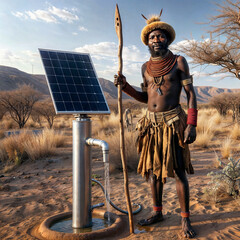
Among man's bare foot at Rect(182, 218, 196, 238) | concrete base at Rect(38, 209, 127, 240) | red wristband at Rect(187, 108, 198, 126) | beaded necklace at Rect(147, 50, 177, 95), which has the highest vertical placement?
beaded necklace at Rect(147, 50, 177, 95)

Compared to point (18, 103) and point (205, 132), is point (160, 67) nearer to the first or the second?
point (205, 132)

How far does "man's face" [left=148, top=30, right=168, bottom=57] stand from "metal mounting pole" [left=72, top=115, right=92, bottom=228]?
1.15 m

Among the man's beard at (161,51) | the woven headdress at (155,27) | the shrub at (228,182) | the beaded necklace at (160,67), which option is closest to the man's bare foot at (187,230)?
the shrub at (228,182)

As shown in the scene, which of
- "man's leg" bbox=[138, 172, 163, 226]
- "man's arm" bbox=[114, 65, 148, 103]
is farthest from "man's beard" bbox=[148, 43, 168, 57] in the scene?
"man's leg" bbox=[138, 172, 163, 226]

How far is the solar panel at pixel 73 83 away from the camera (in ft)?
9.45

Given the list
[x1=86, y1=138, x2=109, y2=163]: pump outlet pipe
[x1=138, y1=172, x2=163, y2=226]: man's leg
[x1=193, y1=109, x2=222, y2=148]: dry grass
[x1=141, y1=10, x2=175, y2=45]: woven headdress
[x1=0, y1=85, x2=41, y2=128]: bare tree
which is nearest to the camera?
[x1=86, y1=138, x2=109, y2=163]: pump outlet pipe

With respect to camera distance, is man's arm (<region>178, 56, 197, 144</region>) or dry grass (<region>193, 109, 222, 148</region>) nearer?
man's arm (<region>178, 56, 197, 144</region>)

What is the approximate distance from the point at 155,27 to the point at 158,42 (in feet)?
0.60

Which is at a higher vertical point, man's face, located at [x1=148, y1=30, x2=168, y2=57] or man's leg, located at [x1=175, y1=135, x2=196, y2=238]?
man's face, located at [x1=148, y1=30, x2=168, y2=57]

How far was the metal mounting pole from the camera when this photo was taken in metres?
2.90

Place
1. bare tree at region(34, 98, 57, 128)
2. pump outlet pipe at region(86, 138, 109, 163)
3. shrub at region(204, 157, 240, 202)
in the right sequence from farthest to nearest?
bare tree at region(34, 98, 57, 128) → shrub at region(204, 157, 240, 202) → pump outlet pipe at region(86, 138, 109, 163)

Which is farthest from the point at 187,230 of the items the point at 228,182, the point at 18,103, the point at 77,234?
the point at 18,103

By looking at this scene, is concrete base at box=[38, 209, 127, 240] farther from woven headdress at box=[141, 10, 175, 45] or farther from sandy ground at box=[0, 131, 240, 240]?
woven headdress at box=[141, 10, 175, 45]

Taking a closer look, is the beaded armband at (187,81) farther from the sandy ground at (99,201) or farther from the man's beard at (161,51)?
the sandy ground at (99,201)
